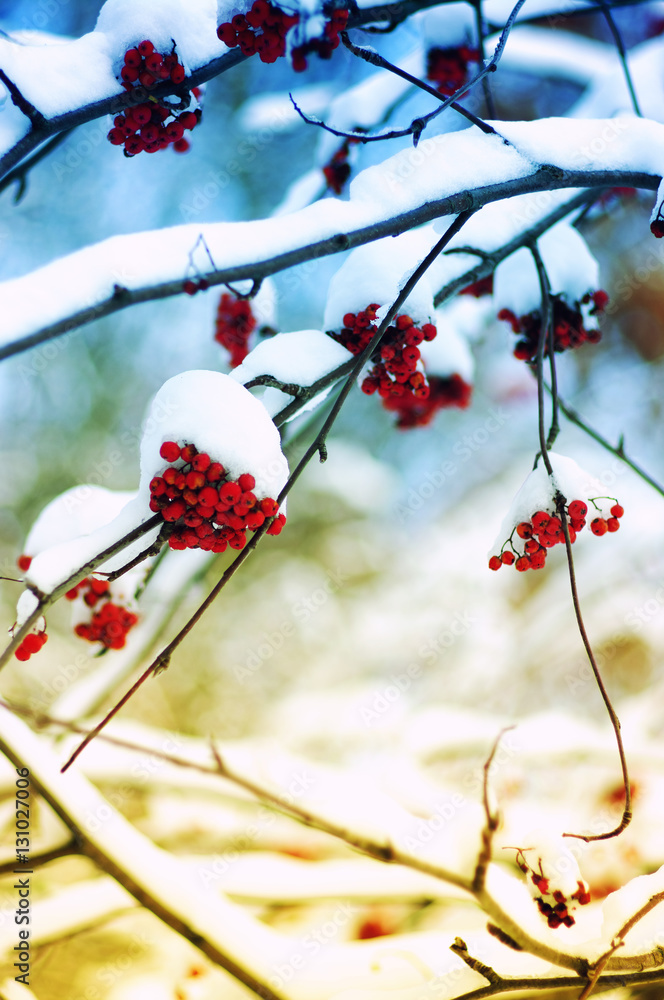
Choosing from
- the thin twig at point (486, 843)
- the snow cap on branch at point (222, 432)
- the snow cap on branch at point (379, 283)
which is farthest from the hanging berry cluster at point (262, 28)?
the thin twig at point (486, 843)

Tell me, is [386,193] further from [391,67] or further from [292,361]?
[292,361]

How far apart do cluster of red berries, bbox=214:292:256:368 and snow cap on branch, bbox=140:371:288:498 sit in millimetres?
1130

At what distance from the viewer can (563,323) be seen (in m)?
1.83

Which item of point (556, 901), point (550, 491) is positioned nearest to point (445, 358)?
point (550, 491)

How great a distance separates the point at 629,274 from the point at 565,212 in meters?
5.67

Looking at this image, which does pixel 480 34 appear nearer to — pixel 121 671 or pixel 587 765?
pixel 121 671

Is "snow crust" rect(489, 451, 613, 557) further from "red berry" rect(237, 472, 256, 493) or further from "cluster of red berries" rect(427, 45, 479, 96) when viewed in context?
"cluster of red berries" rect(427, 45, 479, 96)

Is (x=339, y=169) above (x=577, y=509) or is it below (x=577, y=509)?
above

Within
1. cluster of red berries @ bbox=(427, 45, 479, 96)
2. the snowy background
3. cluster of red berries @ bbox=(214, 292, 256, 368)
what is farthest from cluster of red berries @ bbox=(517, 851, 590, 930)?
cluster of red berries @ bbox=(427, 45, 479, 96)

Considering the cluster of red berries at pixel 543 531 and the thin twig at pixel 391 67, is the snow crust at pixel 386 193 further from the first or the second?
the cluster of red berries at pixel 543 531

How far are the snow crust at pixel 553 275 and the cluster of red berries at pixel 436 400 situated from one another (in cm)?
38

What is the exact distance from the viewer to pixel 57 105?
1207 millimetres

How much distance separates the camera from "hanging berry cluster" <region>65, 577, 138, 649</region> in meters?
1.71

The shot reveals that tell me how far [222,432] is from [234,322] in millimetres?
1273
